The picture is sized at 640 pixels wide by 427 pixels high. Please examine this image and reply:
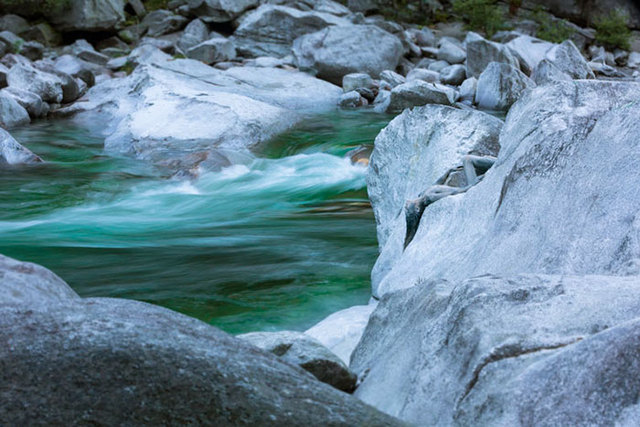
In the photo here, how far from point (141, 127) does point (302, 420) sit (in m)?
9.69

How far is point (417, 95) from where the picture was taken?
13.6 metres

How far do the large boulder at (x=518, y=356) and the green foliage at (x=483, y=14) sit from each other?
2345cm

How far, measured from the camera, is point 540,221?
253 cm

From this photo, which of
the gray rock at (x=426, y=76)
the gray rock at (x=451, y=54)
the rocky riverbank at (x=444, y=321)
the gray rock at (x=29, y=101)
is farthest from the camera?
the gray rock at (x=451, y=54)

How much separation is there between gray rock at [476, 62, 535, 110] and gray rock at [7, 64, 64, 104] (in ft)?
28.4

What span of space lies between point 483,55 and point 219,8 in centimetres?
1076

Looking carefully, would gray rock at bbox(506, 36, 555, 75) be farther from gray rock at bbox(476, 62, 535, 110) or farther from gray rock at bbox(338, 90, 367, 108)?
gray rock at bbox(338, 90, 367, 108)

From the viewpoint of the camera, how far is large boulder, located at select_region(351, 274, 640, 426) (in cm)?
137

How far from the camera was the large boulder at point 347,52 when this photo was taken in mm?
17156

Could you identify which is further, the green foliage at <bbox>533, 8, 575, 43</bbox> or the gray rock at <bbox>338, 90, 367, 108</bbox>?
the green foliage at <bbox>533, 8, 575, 43</bbox>

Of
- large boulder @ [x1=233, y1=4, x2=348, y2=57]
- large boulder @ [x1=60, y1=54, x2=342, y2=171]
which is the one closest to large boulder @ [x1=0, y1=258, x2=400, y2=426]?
large boulder @ [x1=60, y1=54, x2=342, y2=171]

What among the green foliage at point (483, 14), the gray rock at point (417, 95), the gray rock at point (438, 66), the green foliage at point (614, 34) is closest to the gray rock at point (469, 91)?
the gray rock at point (417, 95)

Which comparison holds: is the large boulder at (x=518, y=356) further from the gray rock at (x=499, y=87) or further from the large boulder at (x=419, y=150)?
the gray rock at (x=499, y=87)

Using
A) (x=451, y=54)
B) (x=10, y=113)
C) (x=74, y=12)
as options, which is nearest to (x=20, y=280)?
(x=10, y=113)
